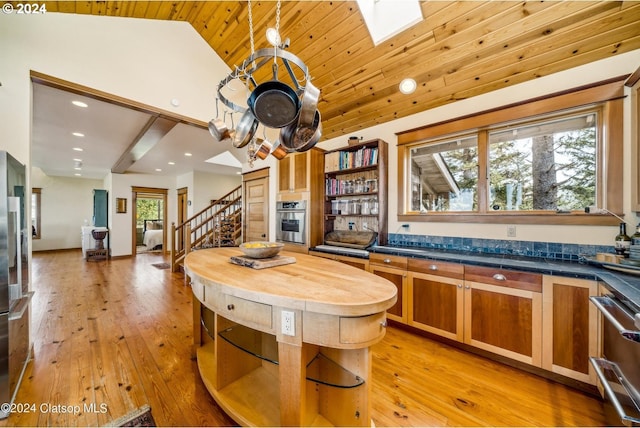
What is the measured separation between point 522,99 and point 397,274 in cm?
210

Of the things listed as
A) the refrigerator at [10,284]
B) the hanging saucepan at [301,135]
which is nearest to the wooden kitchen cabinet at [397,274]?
the hanging saucepan at [301,135]

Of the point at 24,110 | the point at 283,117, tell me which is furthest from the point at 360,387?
the point at 24,110

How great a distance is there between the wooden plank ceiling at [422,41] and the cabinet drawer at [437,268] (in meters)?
1.87

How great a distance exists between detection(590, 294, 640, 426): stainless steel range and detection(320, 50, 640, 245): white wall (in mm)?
957

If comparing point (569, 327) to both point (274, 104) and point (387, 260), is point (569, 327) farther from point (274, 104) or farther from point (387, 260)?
point (274, 104)

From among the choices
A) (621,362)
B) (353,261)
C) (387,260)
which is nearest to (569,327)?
(621,362)

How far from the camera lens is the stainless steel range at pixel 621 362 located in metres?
1.02

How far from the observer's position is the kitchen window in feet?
6.40

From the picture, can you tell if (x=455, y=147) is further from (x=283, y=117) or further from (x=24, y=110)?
(x=24, y=110)

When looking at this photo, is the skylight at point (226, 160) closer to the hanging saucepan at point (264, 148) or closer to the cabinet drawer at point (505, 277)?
the hanging saucepan at point (264, 148)

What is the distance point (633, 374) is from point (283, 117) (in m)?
2.11

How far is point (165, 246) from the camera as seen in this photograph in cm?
731

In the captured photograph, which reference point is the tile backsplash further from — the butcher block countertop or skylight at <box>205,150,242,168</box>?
skylight at <box>205,150,242,168</box>

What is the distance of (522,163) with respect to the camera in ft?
7.79
